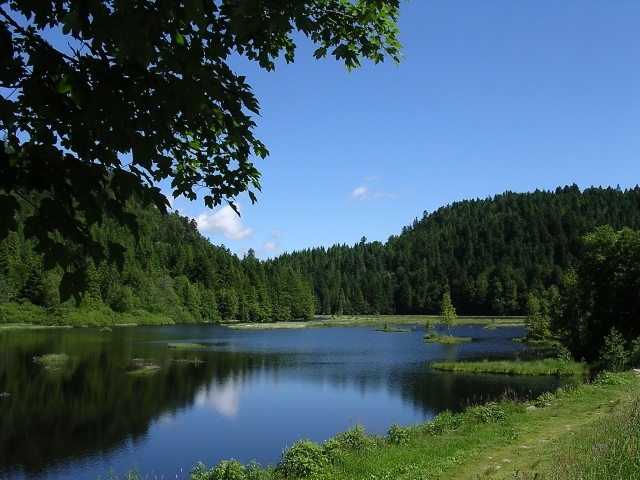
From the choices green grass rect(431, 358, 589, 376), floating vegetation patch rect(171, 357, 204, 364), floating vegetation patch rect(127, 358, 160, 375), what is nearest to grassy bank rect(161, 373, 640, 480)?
green grass rect(431, 358, 589, 376)

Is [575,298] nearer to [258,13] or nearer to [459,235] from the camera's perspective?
[258,13]

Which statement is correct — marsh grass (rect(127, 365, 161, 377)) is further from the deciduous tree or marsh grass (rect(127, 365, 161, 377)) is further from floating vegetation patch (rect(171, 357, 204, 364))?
the deciduous tree

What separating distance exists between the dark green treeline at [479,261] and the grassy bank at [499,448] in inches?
4710

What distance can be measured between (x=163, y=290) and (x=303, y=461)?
93.7 m

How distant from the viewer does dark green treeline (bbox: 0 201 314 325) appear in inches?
3017

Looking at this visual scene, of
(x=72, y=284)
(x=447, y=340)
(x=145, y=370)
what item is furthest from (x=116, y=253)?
(x=447, y=340)

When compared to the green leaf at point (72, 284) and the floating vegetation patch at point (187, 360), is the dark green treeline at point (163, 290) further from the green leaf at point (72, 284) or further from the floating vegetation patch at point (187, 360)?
the green leaf at point (72, 284)

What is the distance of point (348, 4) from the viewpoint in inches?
246

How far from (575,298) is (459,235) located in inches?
5679

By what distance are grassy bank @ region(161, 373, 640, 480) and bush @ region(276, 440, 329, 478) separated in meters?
0.02

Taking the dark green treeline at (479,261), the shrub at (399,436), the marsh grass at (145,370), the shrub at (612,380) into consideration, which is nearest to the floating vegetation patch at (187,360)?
the marsh grass at (145,370)

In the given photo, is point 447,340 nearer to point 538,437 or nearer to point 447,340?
point 447,340

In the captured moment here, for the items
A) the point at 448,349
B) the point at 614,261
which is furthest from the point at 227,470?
the point at 448,349

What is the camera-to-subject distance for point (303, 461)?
11.7 metres
